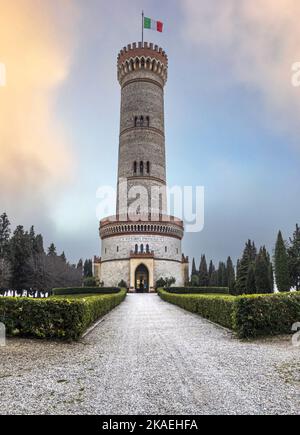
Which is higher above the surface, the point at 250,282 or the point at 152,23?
the point at 152,23

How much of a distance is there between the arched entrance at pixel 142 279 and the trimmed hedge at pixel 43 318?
33.0 m

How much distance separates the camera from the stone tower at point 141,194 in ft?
144

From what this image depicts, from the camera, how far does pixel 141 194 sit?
149 ft

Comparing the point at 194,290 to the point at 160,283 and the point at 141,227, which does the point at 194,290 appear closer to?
the point at 160,283

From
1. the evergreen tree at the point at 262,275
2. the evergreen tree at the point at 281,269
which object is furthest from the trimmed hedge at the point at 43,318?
the evergreen tree at the point at 281,269

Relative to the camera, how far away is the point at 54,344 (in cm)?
945

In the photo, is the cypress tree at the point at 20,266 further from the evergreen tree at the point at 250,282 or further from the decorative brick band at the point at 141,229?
the evergreen tree at the point at 250,282

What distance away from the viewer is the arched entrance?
43.4m

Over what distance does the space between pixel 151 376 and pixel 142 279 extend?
125 feet

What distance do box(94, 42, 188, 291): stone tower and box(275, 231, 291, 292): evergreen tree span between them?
12.3m

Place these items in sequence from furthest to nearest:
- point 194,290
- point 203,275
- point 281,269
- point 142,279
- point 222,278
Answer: point 203,275
point 222,278
point 142,279
point 281,269
point 194,290

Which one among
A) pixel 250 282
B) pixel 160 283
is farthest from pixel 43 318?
pixel 250 282
